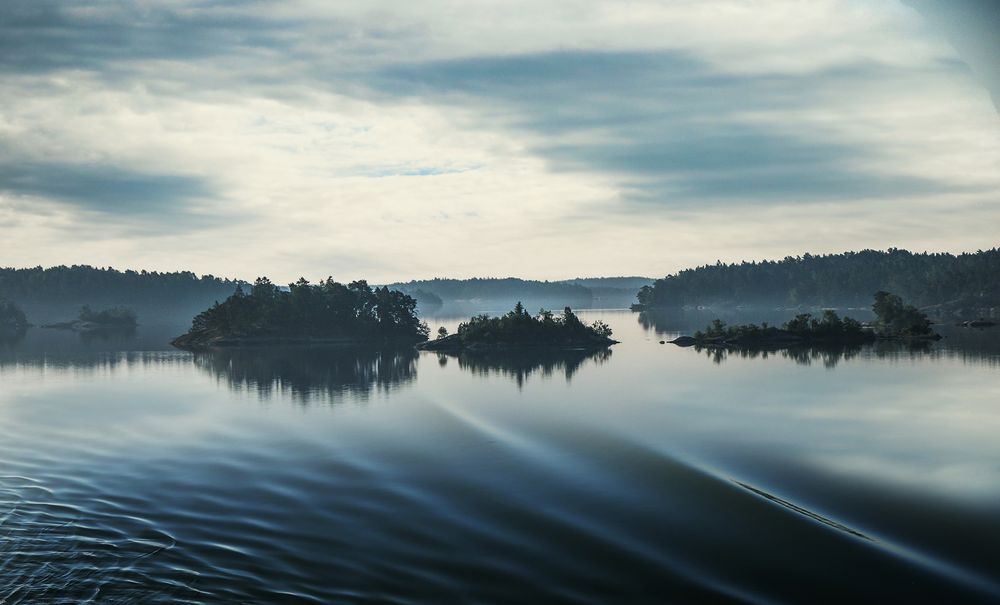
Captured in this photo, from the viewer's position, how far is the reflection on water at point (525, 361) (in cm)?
13134

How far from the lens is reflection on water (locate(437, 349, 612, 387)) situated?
131 meters

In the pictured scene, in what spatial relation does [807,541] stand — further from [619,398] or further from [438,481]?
[619,398]

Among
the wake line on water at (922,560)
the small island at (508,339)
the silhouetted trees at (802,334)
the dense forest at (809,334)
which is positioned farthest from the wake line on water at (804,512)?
the silhouetted trees at (802,334)

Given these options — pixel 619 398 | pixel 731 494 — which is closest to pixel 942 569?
pixel 731 494

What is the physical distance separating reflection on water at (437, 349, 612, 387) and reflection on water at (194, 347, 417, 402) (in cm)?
1194

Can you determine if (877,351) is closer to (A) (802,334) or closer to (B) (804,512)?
(A) (802,334)

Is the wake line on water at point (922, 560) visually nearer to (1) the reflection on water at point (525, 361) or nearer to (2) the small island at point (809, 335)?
(1) the reflection on water at point (525, 361)

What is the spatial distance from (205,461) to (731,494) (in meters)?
36.3

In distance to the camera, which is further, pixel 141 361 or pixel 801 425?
pixel 141 361

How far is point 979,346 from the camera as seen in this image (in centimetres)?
16750

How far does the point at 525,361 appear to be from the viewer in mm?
155625

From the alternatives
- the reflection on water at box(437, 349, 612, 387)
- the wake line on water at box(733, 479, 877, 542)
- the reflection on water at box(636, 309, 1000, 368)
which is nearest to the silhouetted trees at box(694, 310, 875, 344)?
the reflection on water at box(636, 309, 1000, 368)

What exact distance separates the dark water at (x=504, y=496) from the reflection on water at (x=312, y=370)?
7.72 meters

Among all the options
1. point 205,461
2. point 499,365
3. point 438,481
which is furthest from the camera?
point 499,365
